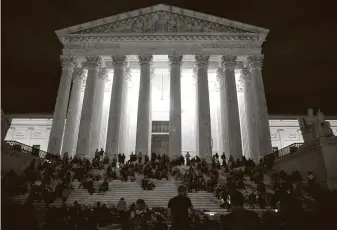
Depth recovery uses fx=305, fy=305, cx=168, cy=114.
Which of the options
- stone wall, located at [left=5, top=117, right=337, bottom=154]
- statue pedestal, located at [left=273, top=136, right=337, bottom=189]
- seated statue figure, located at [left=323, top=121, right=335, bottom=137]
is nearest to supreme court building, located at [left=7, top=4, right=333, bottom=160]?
statue pedestal, located at [left=273, top=136, right=337, bottom=189]

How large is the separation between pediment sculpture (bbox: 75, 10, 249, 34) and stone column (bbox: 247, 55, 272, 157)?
422 centimetres

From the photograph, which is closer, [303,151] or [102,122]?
[303,151]

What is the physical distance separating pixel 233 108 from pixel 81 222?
2454 centimetres

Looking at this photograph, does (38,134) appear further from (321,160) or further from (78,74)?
(321,160)

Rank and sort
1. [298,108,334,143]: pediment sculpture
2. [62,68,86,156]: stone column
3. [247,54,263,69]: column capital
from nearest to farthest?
[298,108,334,143]: pediment sculpture, [62,68,86,156]: stone column, [247,54,263,69]: column capital

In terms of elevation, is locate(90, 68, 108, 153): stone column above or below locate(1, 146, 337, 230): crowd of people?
above

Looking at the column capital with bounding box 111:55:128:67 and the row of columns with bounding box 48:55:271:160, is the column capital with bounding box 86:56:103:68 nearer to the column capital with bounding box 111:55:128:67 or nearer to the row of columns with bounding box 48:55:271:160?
the row of columns with bounding box 48:55:271:160

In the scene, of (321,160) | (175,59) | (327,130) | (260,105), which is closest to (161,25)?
(175,59)

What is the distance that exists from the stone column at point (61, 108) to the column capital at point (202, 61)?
14.2 metres

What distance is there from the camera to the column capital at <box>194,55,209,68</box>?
114ft

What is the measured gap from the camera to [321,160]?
18.7m

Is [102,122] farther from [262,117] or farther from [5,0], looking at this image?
[5,0]

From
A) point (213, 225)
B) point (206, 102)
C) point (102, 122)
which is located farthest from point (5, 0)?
point (102, 122)

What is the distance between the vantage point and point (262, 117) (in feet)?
106
